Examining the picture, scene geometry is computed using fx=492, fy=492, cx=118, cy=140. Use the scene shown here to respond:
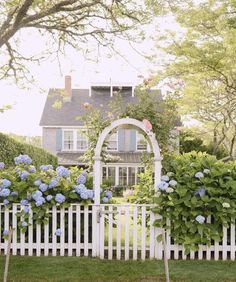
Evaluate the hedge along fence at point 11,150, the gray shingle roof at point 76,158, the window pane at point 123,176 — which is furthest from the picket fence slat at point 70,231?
the window pane at point 123,176

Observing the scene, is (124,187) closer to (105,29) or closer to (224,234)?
(105,29)

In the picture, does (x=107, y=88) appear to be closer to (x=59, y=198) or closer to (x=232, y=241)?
(x=59, y=198)

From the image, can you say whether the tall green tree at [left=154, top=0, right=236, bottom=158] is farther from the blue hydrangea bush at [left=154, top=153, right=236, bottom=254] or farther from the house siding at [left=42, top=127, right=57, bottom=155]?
the house siding at [left=42, top=127, right=57, bottom=155]

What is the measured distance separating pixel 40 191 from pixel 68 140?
24.3m

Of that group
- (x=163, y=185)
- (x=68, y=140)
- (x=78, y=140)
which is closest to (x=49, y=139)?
(x=68, y=140)

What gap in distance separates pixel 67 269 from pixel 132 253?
148cm

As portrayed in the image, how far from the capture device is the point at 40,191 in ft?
26.1

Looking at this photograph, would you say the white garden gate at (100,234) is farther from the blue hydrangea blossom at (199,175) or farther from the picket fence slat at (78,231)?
the blue hydrangea blossom at (199,175)

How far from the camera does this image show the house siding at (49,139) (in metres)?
31.9

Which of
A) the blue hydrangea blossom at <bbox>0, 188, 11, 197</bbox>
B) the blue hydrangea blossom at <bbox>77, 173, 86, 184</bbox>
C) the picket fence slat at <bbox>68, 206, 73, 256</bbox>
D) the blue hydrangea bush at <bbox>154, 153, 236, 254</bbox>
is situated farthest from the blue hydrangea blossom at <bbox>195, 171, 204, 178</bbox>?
the blue hydrangea blossom at <bbox>0, 188, 11, 197</bbox>

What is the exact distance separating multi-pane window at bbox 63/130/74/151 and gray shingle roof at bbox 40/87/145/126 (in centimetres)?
60

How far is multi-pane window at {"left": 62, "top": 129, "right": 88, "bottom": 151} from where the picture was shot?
3200cm

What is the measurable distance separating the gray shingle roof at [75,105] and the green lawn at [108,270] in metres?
23.8

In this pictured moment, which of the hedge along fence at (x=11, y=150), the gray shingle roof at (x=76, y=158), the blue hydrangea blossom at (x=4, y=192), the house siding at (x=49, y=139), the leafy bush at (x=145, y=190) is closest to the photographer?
the blue hydrangea blossom at (x=4, y=192)
